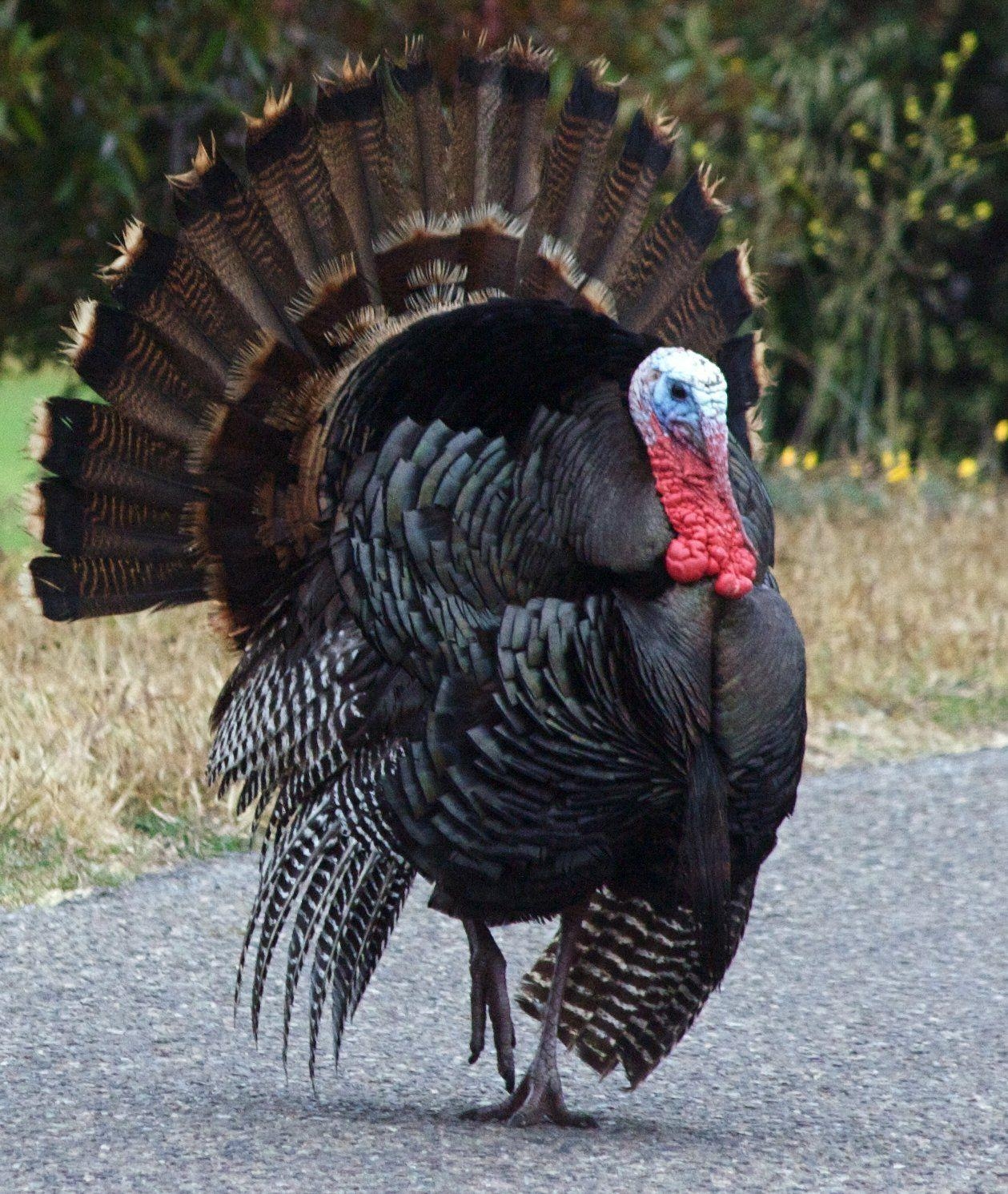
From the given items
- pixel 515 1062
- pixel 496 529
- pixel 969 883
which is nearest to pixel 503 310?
pixel 496 529

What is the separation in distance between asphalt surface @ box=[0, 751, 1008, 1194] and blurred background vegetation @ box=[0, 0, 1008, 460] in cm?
326

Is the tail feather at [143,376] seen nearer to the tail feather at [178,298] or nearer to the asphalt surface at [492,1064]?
the tail feather at [178,298]

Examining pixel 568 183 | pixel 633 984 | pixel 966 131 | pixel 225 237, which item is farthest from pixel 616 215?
pixel 966 131

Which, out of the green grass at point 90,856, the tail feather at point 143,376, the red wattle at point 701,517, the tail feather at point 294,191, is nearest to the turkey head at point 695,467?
the red wattle at point 701,517

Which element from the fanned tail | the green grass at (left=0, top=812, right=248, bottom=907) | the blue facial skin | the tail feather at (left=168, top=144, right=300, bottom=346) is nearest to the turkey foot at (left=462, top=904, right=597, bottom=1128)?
the fanned tail

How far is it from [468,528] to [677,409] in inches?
16.0

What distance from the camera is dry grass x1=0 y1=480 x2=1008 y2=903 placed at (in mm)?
4961

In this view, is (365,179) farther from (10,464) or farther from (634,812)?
(10,464)

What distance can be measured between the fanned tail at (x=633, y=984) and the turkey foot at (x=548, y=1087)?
0.37ft

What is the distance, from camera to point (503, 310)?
12.3 ft

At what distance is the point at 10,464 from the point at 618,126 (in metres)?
9.02

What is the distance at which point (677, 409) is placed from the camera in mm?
3303

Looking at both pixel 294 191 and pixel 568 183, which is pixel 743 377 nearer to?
pixel 568 183

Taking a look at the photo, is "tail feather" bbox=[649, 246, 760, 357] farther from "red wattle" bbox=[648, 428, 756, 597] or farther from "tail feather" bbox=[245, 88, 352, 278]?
"red wattle" bbox=[648, 428, 756, 597]
